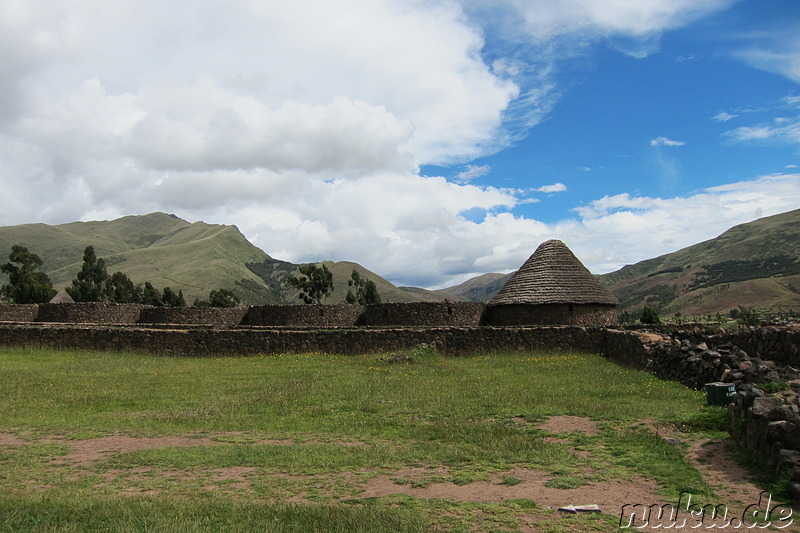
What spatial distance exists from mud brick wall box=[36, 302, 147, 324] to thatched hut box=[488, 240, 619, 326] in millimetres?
19380

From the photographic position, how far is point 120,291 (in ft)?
207

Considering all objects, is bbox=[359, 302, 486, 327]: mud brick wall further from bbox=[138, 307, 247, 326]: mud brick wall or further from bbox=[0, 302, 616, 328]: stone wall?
bbox=[138, 307, 247, 326]: mud brick wall

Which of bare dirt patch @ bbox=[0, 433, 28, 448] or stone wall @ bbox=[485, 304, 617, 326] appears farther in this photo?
stone wall @ bbox=[485, 304, 617, 326]

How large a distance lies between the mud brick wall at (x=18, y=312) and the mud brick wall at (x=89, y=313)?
56cm

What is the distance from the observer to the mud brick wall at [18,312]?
31188 mm

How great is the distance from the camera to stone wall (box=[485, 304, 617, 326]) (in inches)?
974

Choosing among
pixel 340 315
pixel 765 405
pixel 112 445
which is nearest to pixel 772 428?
pixel 765 405

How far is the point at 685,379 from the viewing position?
12.4 m

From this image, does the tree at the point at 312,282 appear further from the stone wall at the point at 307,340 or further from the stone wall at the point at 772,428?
the stone wall at the point at 772,428

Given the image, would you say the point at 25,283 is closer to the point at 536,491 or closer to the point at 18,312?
the point at 18,312

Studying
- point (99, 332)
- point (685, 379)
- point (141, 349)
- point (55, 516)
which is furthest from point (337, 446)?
point (99, 332)

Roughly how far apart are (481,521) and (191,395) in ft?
29.9

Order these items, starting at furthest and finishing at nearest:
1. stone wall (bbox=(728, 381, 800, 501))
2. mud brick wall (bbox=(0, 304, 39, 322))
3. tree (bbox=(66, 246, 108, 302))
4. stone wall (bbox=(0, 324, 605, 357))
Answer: tree (bbox=(66, 246, 108, 302)) < mud brick wall (bbox=(0, 304, 39, 322)) < stone wall (bbox=(0, 324, 605, 357)) < stone wall (bbox=(728, 381, 800, 501))

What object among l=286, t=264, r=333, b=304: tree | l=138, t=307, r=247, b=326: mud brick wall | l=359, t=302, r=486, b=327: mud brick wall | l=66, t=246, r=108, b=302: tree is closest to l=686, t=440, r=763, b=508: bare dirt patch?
l=359, t=302, r=486, b=327: mud brick wall
